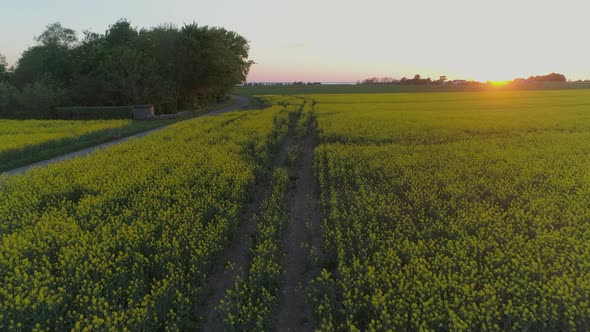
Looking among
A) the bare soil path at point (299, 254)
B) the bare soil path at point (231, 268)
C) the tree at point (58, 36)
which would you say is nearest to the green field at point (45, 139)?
the bare soil path at point (231, 268)

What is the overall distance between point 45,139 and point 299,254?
16.1 m

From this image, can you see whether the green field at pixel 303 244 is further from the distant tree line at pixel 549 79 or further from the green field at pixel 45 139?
the distant tree line at pixel 549 79

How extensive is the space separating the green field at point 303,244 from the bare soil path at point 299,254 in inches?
1.9

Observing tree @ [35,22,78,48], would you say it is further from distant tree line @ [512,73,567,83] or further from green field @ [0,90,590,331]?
distant tree line @ [512,73,567,83]

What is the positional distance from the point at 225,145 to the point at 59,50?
40792 mm

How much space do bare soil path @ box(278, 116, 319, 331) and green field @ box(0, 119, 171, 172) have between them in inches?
463

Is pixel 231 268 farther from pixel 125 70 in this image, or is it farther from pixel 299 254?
pixel 125 70

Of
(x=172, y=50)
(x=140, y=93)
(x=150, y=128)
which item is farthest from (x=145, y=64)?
(x=150, y=128)

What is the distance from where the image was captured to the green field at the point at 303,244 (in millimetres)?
4477

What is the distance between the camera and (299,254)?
683 cm

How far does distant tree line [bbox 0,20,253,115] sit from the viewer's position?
35312 millimetres

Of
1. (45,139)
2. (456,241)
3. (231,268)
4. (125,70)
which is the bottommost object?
(231,268)

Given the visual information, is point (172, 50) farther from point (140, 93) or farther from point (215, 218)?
point (215, 218)

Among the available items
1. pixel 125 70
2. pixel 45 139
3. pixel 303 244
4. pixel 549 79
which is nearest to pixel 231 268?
pixel 303 244
